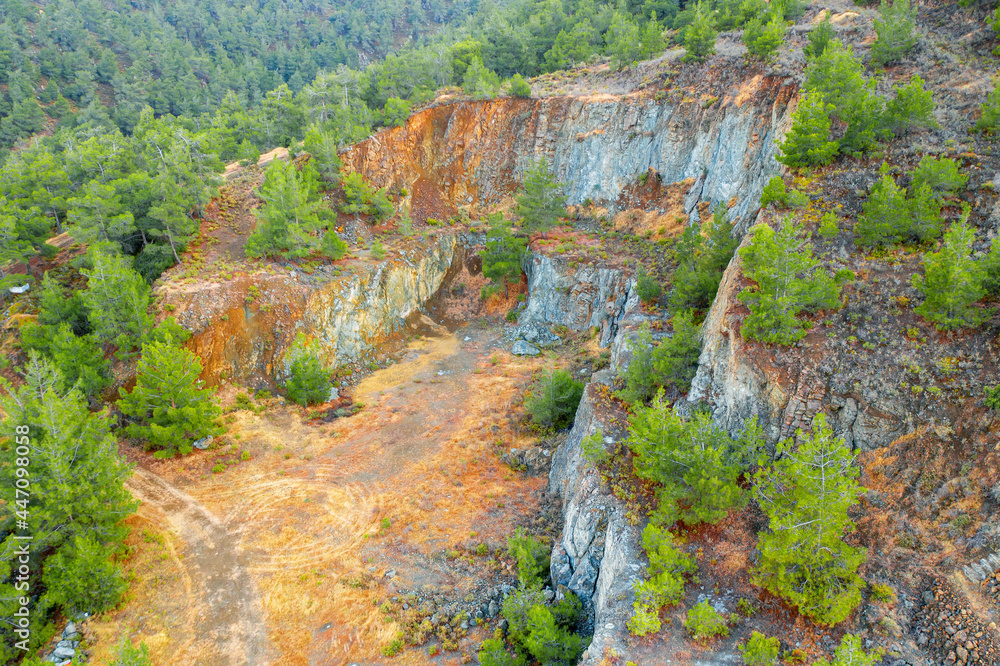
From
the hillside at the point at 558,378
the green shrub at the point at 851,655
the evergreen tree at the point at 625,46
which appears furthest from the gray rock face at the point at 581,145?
the green shrub at the point at 851,655

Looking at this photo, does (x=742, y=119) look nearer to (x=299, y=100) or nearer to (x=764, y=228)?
(x=764, y=228)

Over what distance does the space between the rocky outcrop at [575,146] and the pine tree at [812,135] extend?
10.5 m

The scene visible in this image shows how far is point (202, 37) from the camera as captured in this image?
345 ft

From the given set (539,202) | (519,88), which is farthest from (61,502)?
(519,88)

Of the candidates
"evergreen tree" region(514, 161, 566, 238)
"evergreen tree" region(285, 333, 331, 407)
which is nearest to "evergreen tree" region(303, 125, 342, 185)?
"evergreen tree" region(514, 161, 566, 238)

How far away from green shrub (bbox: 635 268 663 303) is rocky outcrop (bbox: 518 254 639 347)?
247 centimetres

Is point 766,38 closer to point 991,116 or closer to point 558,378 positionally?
point 991,116

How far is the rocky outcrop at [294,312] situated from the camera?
108ft

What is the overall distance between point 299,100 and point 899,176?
51.6m

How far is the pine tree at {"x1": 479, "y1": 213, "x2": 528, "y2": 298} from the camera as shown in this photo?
146ft

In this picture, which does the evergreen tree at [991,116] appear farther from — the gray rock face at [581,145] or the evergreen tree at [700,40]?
the evergreen tree at [700,40]

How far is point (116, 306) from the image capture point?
29.2 metres

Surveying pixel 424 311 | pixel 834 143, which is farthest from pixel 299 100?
pixel 834 143

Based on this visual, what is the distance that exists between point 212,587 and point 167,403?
37.9 feet
